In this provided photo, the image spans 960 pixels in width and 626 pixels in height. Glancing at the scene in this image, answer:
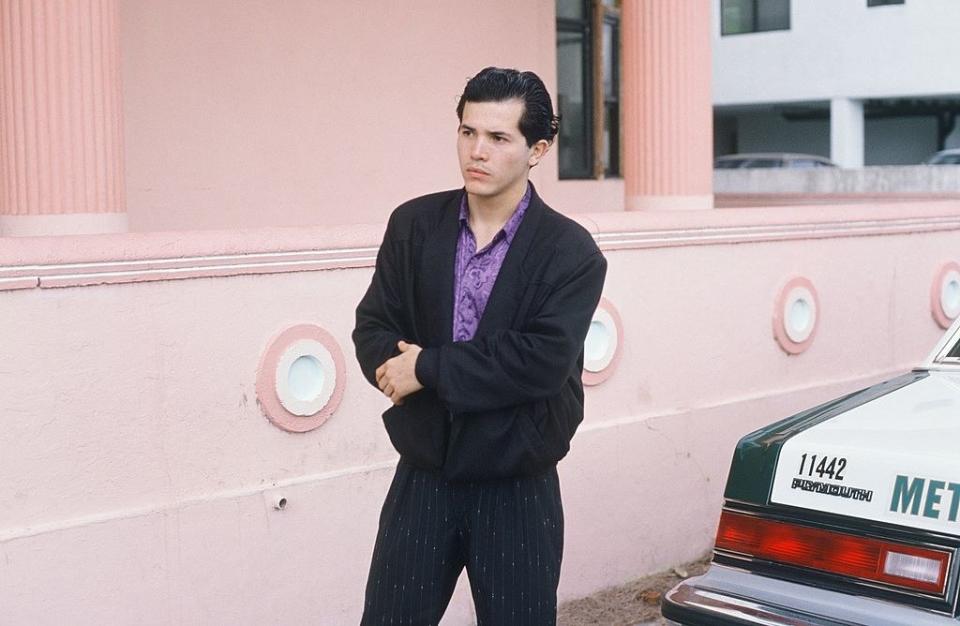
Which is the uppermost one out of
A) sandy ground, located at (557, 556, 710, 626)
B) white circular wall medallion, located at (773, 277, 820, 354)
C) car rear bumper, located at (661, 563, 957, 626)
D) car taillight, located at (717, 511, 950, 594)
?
white circular wall medallion, located at (773, 277, 820, 354)

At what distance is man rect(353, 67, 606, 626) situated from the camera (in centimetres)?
315

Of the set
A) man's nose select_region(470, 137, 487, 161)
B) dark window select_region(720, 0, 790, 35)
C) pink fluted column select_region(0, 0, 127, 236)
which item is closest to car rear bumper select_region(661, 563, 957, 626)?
man's nose select_region(470, 137, 487, 161)

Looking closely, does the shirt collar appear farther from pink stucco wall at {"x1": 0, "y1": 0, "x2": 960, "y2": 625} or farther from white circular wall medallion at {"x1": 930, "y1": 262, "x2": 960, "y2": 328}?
white circular wall medallion at {"x1": 930, "y1": 262, "x2": 960, "y2": 328}

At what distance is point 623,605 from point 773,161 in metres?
26.7

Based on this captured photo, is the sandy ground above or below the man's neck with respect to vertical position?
below

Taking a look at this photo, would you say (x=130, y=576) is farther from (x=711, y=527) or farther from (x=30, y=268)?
(x=711, y=527)

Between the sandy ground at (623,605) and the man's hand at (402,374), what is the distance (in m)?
2.72

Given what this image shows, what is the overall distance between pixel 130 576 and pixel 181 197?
344 centimetres

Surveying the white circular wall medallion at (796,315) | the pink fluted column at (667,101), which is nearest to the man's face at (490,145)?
the white circular wall medallion at (796,315)

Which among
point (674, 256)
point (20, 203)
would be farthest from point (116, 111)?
point (674, 256)

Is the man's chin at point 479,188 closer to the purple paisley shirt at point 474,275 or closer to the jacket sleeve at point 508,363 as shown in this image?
the purple paisley shirt at point 474,275

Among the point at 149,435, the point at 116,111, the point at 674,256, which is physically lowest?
the point at 149,435

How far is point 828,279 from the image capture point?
24.0 feet

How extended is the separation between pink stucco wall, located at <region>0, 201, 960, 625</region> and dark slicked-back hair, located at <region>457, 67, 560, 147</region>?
68.0 inches
